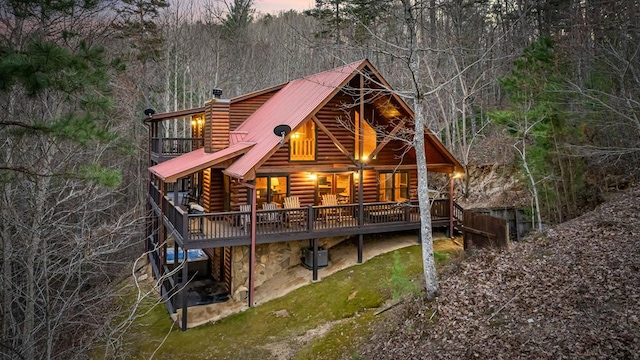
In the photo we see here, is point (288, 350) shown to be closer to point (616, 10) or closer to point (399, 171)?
point (399, 171)

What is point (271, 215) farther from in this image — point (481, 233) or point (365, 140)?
point (481, 233)

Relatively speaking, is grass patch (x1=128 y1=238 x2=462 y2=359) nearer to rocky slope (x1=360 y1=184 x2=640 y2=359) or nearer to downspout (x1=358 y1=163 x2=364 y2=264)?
downspout (x1=358 y1=163 x2=364 y2=264)

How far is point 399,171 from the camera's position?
20469mm

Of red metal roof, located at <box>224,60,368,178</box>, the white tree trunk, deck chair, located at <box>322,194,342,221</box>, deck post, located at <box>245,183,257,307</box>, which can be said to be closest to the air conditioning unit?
deck chair, located at <box>322,194,342,221</box>

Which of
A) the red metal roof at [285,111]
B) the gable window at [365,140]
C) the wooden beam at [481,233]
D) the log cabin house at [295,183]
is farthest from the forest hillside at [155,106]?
the gable window at [365,140]

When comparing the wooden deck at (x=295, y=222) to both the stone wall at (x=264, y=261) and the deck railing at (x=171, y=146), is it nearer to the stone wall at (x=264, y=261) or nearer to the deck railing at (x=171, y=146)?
the stone wall at (x=264, y=261)

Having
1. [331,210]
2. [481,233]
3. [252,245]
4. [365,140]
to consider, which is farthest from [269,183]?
[481,233]

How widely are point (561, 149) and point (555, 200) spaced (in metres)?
2.26

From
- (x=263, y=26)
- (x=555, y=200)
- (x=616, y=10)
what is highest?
(x=263, y=26)

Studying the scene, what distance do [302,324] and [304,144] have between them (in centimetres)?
754

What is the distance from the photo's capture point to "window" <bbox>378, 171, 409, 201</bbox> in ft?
66.7

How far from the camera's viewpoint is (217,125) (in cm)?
1877

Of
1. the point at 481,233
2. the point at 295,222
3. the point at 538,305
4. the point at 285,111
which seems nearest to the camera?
the point at 538,305

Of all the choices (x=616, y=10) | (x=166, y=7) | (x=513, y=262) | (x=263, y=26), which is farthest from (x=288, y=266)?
(x=263, y=26)
